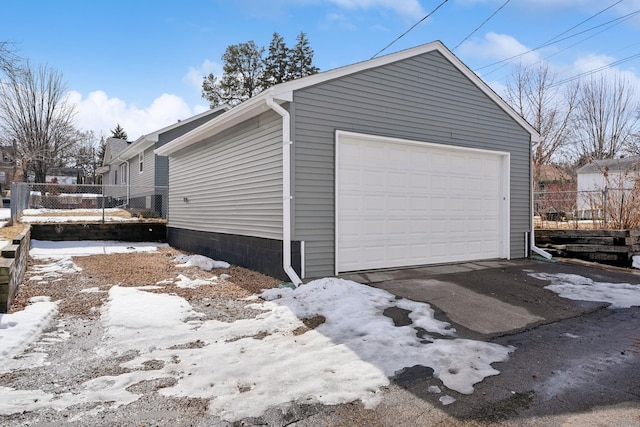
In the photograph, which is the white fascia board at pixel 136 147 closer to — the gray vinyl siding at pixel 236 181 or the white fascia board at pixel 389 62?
the gray vinyl siding at pixel 236 181

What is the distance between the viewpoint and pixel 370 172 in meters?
6.88

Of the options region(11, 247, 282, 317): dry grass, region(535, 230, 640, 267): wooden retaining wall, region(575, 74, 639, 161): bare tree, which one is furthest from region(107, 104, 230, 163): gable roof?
region(575, 74, 639, 161): bare tree

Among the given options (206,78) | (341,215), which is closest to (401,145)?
(341,215)

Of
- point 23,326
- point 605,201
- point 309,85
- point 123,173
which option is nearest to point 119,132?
point 123,173

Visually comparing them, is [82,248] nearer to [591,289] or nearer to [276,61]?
[591,289]

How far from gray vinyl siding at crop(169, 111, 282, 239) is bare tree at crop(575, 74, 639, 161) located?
919 inches

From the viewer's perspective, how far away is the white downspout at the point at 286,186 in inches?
236

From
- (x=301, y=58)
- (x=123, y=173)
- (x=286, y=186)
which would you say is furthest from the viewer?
(x=301, y=58)

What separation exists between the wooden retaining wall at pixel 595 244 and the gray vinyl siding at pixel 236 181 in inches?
276

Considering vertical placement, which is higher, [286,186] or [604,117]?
[604,117]

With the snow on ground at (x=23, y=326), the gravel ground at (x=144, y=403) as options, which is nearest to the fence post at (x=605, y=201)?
the gravel ground at (x=144, y=403)

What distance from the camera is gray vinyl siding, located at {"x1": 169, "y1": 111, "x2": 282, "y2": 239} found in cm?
650

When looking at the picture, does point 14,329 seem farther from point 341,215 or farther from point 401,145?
point 401,145

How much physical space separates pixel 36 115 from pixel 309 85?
22.9 m
